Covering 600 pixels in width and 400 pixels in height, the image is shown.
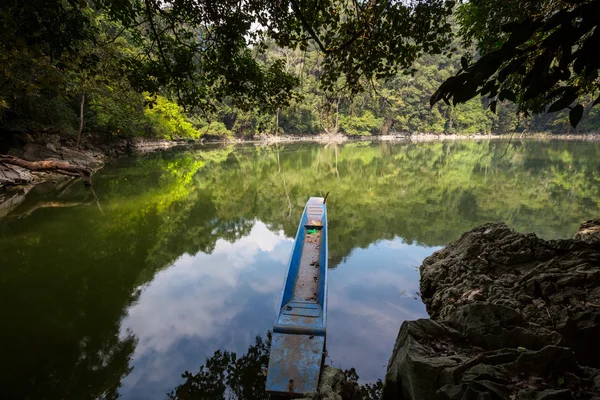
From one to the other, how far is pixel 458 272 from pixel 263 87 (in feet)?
14.0

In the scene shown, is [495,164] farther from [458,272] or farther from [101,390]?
[101,390]

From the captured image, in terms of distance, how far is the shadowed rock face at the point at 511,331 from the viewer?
6.31 ft

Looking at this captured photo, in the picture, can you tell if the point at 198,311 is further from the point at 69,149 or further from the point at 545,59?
the point at 69,149

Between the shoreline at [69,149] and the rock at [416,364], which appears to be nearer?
the rock at [416,364]

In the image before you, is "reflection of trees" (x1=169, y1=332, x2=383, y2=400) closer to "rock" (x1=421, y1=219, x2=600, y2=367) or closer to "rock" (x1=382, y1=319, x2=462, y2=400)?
"rock" (x1=382, y1=319, x2=462, y2=400)

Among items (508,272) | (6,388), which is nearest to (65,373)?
(6,388)

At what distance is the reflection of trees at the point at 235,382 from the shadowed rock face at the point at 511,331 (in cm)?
106

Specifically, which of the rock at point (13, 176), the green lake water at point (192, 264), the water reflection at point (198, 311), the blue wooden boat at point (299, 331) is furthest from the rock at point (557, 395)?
the rock at point (13, 176)

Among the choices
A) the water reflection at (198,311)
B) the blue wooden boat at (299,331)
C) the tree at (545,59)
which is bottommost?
the water reflection at (198,311)

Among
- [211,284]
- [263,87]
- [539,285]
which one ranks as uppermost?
[263,87]

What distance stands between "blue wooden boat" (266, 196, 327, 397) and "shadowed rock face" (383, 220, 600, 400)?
91 centimetres

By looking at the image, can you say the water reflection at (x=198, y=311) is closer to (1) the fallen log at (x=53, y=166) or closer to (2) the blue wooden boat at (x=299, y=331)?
(2) the blue wooden boat at (x=299, y=331)

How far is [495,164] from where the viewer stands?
21453 millimetres

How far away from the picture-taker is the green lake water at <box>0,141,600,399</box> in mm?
3906
